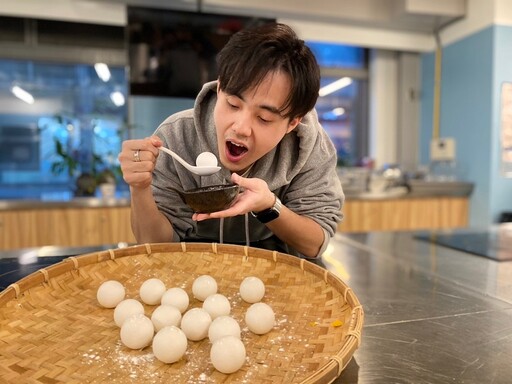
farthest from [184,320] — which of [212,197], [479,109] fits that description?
[479,109]

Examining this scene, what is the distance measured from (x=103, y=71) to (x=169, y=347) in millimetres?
3670

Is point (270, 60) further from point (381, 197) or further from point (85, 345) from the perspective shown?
point (381, 197)

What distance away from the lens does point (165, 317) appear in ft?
2.60

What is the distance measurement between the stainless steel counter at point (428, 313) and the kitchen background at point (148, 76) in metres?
2.57

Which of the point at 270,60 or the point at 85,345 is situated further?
the point at 270,60

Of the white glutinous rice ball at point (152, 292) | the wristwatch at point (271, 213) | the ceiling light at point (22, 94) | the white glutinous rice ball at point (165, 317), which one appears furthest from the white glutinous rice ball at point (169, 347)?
the ceiling light at point (22, 94)

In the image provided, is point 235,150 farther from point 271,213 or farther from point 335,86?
point 335,86

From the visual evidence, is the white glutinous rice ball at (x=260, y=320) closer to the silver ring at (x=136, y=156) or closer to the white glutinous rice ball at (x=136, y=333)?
the white glutinous rice ball at (x=136, y=333)

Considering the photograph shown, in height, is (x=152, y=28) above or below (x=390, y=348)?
above

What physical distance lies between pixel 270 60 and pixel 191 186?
0.51 metres

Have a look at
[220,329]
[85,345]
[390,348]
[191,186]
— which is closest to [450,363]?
[390,348]

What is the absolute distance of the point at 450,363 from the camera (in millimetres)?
656

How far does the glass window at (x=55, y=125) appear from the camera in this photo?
355cm

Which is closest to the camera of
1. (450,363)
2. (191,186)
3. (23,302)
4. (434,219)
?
(450,363)
